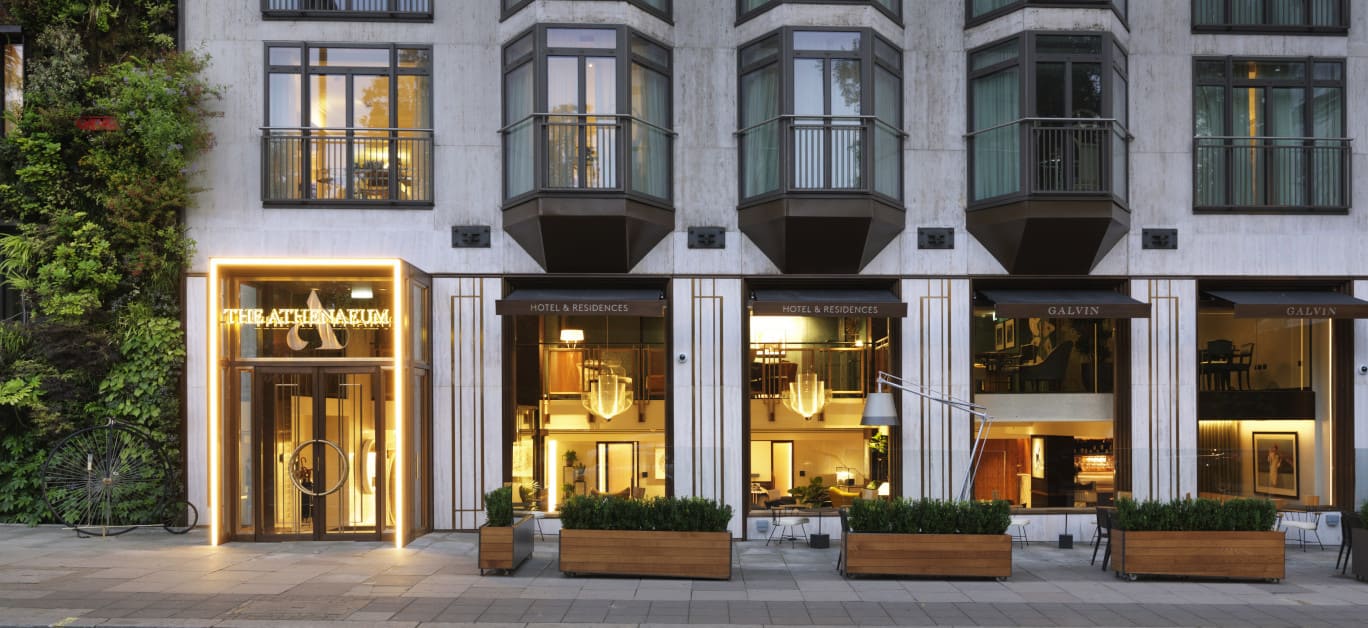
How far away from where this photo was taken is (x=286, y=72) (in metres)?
17.2

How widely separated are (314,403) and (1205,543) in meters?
12.6

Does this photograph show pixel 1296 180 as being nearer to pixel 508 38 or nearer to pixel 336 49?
pixel 508 38

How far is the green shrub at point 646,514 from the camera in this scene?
13250 mm

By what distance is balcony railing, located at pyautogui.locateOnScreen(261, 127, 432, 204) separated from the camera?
17.1 m

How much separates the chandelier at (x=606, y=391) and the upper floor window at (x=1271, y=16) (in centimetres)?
1131

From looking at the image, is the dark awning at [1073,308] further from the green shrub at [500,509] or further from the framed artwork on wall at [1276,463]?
the green shrub at [500,509]

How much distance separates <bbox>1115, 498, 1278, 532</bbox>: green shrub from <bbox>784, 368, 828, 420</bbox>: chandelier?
213 inches

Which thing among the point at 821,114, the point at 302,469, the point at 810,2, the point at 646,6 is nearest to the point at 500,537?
the point at 302,469

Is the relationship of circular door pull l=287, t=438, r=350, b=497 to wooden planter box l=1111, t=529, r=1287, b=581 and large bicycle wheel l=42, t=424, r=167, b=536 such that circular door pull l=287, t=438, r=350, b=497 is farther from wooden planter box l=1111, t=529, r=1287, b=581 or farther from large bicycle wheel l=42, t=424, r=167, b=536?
wooden planter box l=1111, t=529, r=1287, b=581

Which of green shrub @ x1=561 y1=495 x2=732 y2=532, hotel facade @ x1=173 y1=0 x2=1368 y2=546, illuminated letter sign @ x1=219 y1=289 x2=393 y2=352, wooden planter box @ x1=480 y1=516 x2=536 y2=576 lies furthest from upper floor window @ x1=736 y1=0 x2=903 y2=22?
wooden planter box @ x1=480 y1=516 x2=536 y2=576

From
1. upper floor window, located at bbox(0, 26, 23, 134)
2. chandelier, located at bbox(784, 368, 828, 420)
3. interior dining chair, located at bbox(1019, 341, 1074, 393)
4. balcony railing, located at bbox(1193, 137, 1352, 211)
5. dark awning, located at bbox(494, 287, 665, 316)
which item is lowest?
chandelier, located at bbox(784, 368, 828, 420)

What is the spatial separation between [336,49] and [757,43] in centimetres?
690

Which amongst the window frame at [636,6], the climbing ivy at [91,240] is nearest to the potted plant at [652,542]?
the climbing ivy at [91,240]

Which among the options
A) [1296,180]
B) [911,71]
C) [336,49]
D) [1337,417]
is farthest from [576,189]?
[1337,417]
